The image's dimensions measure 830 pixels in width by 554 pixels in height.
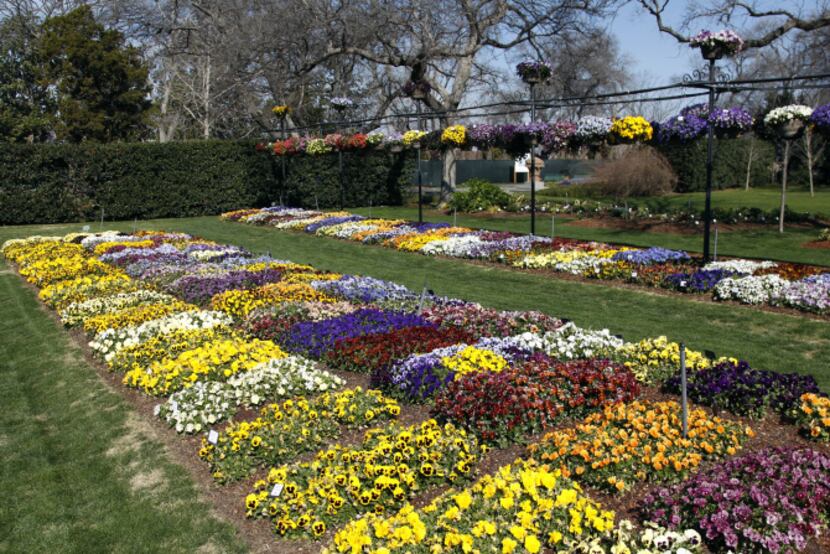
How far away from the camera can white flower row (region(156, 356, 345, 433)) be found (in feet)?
21.1

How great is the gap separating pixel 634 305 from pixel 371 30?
1881 centimetres

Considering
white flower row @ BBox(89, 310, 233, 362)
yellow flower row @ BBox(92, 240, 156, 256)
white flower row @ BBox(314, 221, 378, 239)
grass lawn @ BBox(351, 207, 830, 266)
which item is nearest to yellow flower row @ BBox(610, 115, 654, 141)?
grass lawn @ BBox(351, 207, 830, 266)

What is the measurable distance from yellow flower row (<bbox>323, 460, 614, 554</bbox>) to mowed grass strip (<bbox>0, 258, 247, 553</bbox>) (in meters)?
0.93

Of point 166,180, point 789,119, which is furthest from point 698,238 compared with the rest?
point 166,180

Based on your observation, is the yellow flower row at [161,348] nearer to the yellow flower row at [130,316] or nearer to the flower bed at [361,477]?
the yellow flower row at [130,316]

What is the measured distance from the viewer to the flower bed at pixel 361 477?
15.5ft

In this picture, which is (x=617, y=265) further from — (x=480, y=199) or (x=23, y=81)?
(x=23, y=81)

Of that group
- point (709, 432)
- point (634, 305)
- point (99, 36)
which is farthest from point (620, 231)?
point (99, 36)

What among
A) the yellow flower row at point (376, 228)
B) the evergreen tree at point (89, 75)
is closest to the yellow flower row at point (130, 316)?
the yellow flower row at point (376, 228)

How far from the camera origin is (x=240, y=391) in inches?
267

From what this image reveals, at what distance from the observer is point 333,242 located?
1906 cm

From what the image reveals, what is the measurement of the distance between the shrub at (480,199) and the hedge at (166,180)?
18.0 feet

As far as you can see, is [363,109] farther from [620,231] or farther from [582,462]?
[582,462]

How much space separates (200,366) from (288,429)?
1927mm
